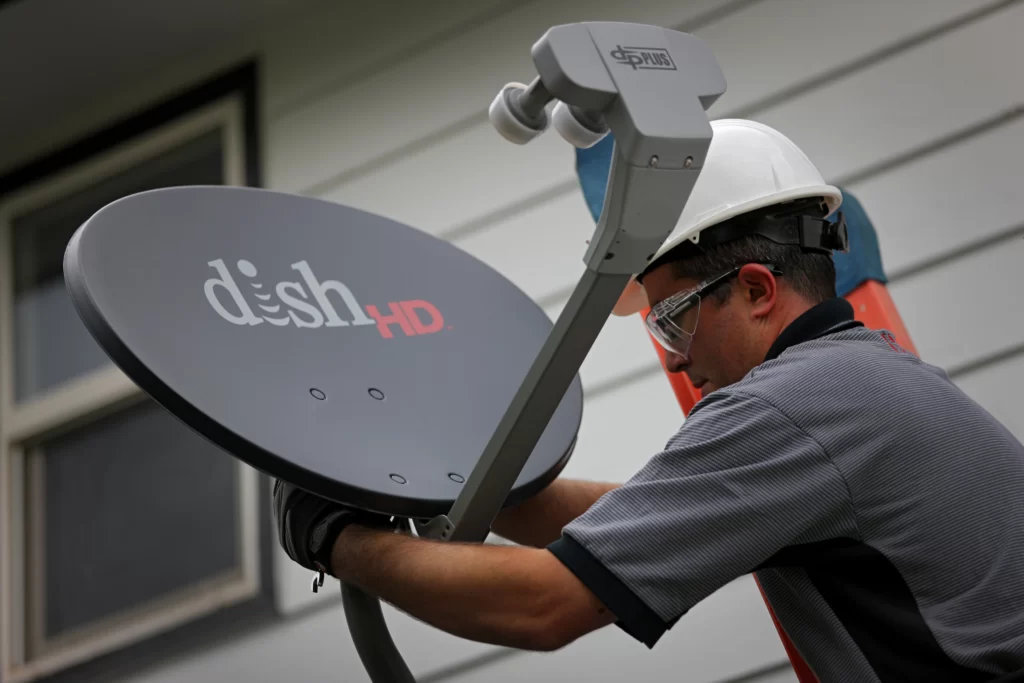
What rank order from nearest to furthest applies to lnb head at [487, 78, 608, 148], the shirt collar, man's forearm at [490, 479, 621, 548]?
lnb head at [487, 78, 608, 148], the shirt collar, man's forearm at [490, 479, 621, 548]

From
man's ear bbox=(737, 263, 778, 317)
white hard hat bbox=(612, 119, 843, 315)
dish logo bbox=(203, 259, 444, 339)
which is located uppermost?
dish logo bbox=(203, 259, 444, 339)

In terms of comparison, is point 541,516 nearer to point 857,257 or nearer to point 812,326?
point 812,326

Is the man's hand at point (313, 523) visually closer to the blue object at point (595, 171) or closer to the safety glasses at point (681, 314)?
the safety glasses at point (681, 314)

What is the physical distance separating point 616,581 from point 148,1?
2.56 m

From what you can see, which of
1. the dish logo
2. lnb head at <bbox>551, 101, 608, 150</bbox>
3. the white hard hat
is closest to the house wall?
the white hard hat

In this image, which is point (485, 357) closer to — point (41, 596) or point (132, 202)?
point (132, 202)

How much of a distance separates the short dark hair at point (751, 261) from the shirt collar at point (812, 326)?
8cm

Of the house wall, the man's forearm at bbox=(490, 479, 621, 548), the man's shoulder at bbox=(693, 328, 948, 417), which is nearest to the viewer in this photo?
the man's shoulder at bbox=(693, 328, 948, 417)

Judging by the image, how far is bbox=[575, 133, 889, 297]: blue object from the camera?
195 cm

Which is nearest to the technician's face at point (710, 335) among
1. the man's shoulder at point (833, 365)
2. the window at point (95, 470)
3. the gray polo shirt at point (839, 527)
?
the man's shoulder at point (833, 365)

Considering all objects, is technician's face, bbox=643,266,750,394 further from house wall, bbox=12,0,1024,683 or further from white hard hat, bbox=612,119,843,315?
house wall, bbox=12,0,1024,683

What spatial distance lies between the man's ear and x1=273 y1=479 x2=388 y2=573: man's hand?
0.57m

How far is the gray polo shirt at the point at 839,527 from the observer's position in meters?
1.28

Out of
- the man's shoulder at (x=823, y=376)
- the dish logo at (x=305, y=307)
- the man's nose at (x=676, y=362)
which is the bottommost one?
the man's shoulder at (x=823, y=376)
